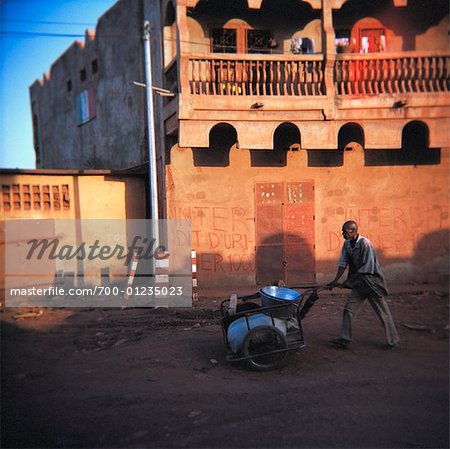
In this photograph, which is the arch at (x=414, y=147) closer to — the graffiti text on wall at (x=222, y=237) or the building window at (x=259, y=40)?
the building window at (x=259, y=40)

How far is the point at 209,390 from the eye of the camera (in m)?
4.22

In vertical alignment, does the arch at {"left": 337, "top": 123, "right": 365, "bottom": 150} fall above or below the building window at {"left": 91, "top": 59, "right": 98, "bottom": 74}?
below

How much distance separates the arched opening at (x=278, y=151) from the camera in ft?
33.1

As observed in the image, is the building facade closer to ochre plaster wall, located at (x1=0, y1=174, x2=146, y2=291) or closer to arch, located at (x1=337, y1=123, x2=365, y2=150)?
arch, located at (x1=337, y1=123, x2=365, y2=150)

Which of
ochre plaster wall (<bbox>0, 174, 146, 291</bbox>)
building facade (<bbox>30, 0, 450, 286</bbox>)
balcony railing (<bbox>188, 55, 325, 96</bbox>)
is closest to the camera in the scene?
balcony railing (<bbox>188, 55, 325, 96</bbox>)

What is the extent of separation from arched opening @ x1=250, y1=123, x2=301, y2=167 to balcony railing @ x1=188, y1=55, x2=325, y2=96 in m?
1.03

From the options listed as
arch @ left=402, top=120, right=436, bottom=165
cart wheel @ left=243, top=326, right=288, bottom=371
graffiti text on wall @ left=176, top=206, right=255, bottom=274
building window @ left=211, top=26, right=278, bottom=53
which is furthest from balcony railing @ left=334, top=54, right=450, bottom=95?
cart wheel @ left=243, top=326, right=288, bottom=371

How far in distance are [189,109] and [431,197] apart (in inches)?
255

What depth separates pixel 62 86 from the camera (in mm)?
17969

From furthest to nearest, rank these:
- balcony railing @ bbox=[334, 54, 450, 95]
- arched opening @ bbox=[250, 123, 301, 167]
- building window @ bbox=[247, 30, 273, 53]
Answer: building window @ bbox=[247, 30, 273, 53] → arched opening @ bbox=[250, 123, 301, 167] → balcony railing @ bbox=[334, 54, 450, 95]

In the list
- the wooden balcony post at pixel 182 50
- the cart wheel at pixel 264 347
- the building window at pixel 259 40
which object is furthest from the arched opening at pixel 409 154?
the cart wheel at pixel 264 347

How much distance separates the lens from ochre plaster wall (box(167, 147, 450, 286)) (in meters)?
10.0

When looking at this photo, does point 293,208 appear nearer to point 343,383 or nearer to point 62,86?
point 343,383

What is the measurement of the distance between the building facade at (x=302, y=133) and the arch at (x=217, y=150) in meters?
0.03
